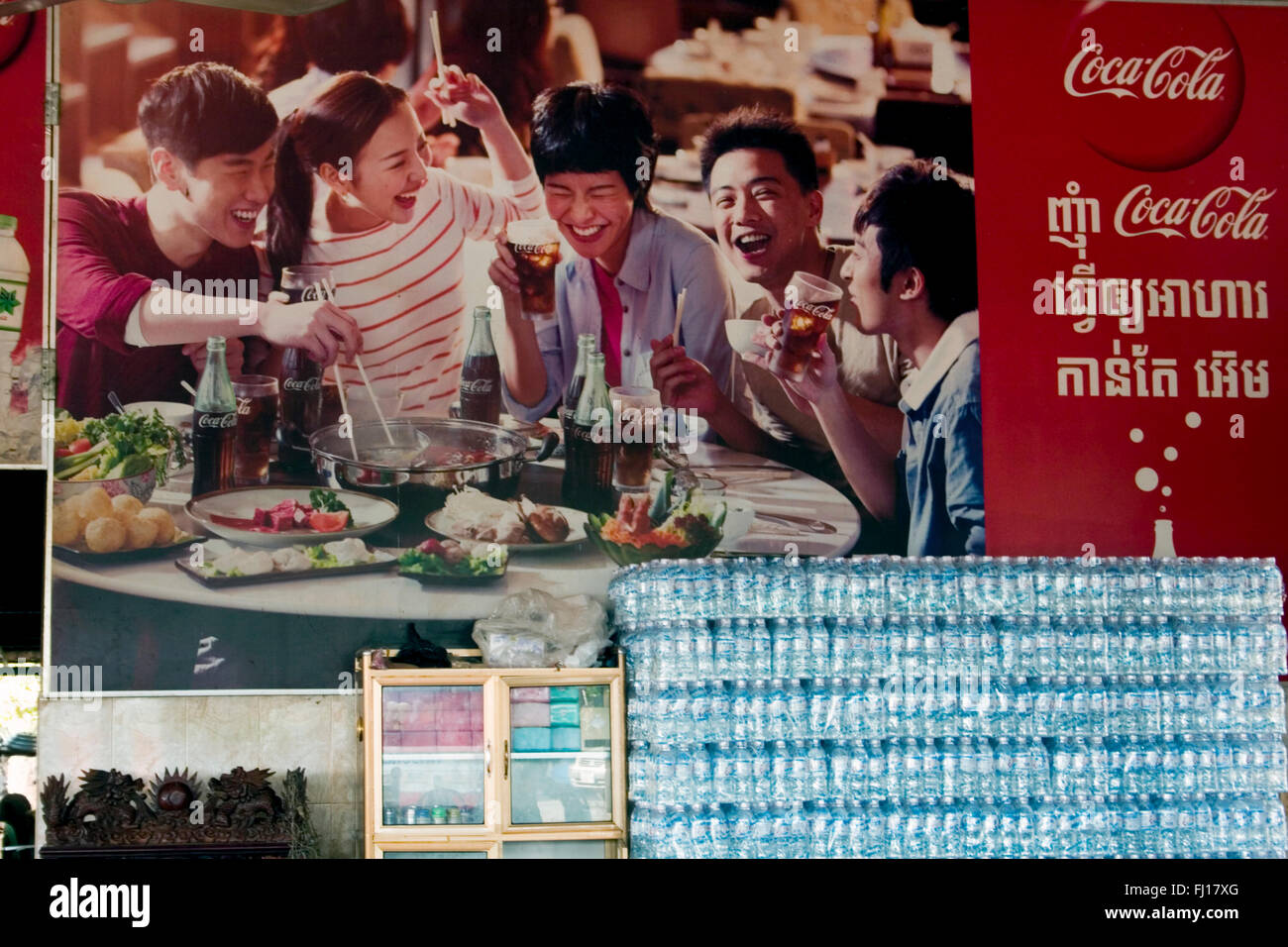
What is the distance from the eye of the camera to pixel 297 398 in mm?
7477

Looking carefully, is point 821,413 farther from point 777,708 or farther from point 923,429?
point 777,708

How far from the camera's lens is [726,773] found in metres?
6.27

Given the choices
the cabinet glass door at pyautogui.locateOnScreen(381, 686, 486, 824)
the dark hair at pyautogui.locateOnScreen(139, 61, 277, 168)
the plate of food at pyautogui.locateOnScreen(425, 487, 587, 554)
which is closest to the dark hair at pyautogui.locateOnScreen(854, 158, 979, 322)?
the plate of food at pyautogui.locateOnScreen(425, 487, 587, 554)

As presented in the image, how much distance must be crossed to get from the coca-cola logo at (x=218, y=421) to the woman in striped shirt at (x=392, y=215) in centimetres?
63

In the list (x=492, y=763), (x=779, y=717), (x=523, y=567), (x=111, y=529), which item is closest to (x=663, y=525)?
(x=523, y=567)

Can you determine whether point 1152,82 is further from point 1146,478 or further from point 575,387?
point 575,387

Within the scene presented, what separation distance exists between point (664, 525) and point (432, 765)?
1.86 meters

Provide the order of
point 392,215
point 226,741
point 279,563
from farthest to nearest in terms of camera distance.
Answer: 1. point 392,215
2. point 279,563
3. point 226,741

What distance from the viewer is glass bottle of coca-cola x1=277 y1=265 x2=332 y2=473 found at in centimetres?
745

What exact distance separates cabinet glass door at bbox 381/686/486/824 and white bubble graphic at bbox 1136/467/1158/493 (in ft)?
12.9

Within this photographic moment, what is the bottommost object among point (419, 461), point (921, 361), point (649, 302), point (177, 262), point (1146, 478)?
point (1146, 478)

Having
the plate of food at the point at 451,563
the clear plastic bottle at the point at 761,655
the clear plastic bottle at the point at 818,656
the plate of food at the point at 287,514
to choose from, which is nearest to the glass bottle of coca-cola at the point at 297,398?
the plate of food at the point at 287,514

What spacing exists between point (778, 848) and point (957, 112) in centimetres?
430
